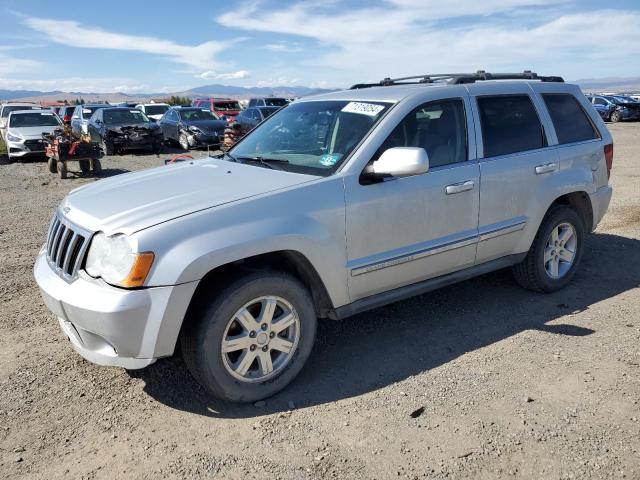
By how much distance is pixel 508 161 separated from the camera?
13.7 ft

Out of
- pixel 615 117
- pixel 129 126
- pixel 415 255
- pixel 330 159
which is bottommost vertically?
pixel 615 117

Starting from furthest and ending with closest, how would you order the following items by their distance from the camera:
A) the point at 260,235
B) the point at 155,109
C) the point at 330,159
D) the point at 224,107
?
the point at 224,107, the point at 155,109, the point at 330,159, the point at 260,235

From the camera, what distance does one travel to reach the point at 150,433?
9.66 feet

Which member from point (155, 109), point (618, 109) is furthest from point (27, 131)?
point (618, 109)

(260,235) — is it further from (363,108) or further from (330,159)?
(363,108)

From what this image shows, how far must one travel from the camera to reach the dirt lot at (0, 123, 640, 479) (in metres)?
2.69

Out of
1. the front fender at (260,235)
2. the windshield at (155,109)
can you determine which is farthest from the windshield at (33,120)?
the front fender at (260,235)

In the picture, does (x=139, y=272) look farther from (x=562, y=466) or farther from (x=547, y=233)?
(x=547, y=233)

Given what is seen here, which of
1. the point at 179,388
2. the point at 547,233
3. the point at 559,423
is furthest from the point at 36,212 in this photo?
the point at 559,423

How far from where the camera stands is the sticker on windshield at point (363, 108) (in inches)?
147

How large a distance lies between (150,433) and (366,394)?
1257 mm

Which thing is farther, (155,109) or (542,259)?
(155,109)

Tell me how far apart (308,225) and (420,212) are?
0.90 meters

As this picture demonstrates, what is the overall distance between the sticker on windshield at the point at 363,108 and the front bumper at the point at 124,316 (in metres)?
1.77
